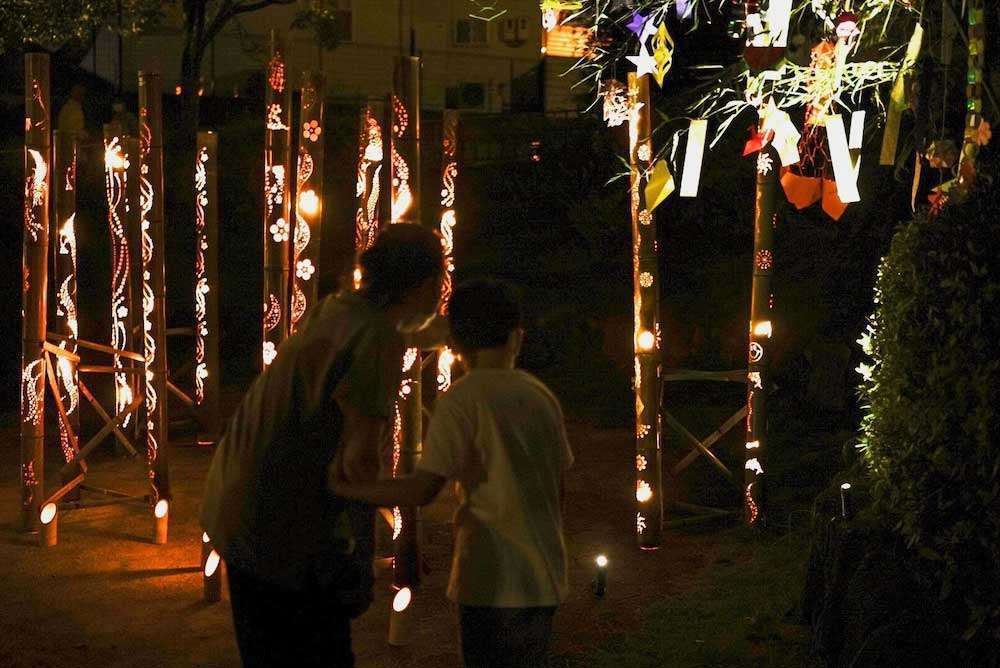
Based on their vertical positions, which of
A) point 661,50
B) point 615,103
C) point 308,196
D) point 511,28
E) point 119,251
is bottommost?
point 119,251

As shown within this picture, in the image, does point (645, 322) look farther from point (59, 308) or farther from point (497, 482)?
point (497, 482)

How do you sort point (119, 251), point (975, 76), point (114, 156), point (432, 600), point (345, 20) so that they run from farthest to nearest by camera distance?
point (345, 20)
point (119, 251)
point (114, 156)
point (432, 600)
point (975, 76)

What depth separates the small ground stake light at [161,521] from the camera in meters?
7.39

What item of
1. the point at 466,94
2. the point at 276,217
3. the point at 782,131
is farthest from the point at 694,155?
the point at 466,94

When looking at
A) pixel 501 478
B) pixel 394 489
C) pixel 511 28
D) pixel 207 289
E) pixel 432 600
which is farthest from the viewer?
pixel 511 28

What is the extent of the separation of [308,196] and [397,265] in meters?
3.27

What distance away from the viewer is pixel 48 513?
7398 millimetres

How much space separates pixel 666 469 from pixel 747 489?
6.86 feet

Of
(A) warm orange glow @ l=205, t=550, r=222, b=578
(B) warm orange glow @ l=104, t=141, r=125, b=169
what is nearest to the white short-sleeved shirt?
(A) warm orange glow @ l=205, t=550, r=222, b=578

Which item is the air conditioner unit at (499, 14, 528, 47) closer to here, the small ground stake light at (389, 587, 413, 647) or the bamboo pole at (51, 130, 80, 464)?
the bamboo pole at (51, 130, 80, 464)

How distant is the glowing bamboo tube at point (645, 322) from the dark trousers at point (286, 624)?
4190 millimetres

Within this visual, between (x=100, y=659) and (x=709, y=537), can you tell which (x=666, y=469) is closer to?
(x=709, y=537)

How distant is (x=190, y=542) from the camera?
7.59 metres

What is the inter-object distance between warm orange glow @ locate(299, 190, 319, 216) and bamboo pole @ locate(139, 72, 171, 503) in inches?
41.0
